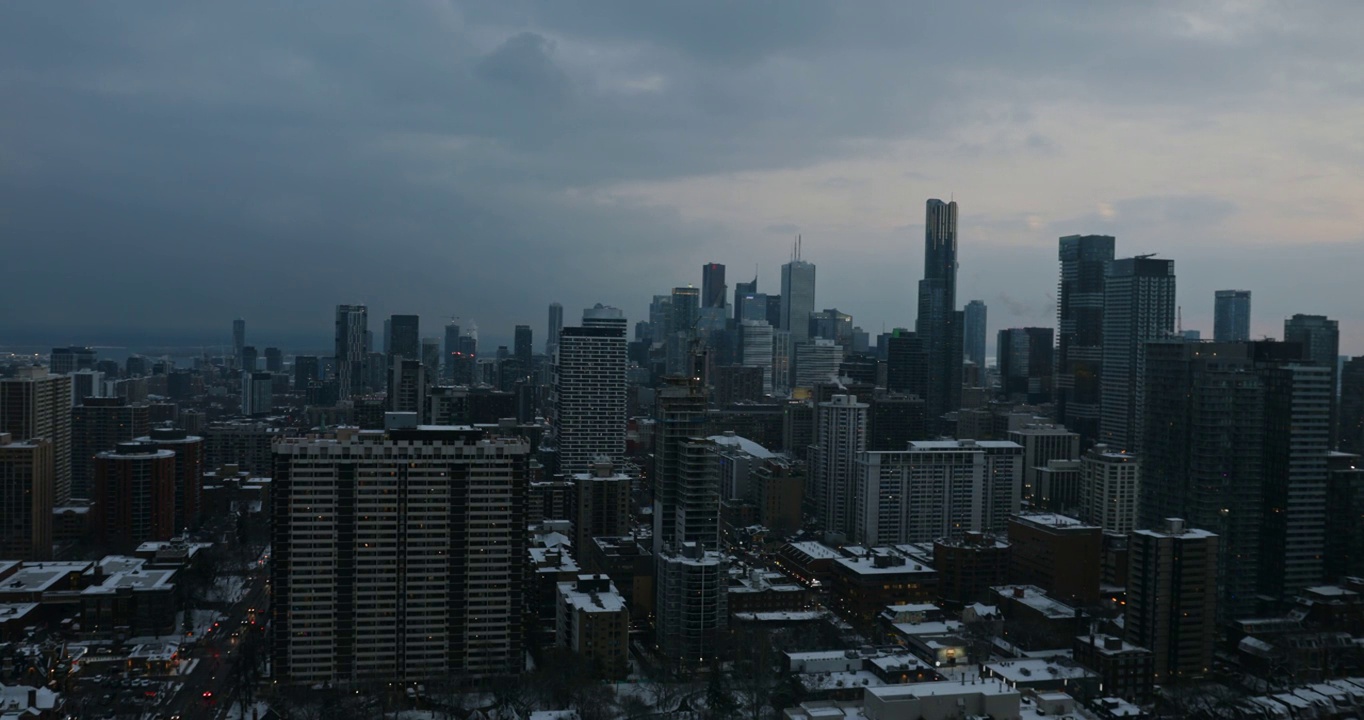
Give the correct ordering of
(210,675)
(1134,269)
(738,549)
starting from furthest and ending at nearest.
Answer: (1134,269) < (738,549) < (210,675)

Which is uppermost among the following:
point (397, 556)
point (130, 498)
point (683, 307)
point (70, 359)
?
point (683, 307)

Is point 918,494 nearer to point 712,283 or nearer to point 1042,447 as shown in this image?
point 1042,447

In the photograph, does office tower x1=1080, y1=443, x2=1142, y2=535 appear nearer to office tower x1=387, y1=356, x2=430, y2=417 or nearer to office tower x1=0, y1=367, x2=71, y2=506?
office tower x1=387, y1=356, x2=430, y2=417

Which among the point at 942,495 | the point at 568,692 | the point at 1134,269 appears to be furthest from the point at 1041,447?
the point at 568,692

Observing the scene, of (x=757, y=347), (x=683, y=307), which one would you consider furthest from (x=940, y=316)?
(x=683, y=307)

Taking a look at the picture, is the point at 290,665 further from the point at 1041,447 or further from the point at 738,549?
the point at 1041,447

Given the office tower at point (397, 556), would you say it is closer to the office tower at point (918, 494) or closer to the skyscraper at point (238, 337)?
the office tower at point (918, 494)

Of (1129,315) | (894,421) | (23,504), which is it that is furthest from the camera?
(1129,315)

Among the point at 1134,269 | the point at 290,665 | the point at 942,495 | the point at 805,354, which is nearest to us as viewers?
the point at 290,665
